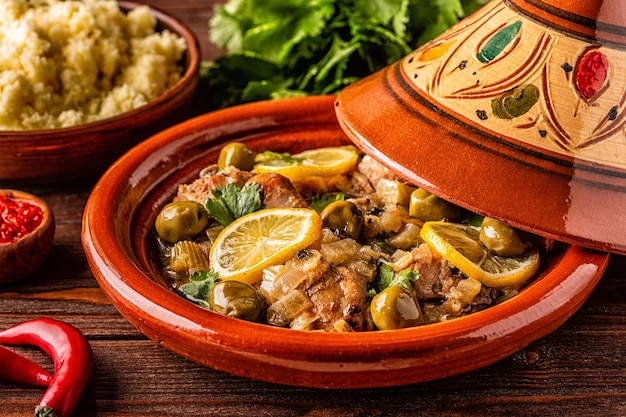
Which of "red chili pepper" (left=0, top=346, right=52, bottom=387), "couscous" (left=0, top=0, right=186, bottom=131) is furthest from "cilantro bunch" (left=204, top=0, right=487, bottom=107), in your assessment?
"red chili pepper" (left=0, top=346, right=52, bottom=387)

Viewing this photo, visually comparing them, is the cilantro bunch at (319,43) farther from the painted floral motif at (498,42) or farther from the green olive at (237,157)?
the painted floral motif at (498,42)

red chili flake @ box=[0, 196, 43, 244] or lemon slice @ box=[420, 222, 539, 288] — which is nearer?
lemon slice @ box=[420, 222, 539, 288]

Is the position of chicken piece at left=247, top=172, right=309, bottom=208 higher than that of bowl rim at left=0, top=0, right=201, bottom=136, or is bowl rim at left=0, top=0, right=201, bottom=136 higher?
chicken piece at left=247, top=172, right=309, bottom=208

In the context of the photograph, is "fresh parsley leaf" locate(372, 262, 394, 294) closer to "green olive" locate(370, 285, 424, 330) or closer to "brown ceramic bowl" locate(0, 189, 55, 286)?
"green olive" locate(370, 285, 424, 330)

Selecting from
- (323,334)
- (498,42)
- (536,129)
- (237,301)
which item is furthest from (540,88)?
(237,301)

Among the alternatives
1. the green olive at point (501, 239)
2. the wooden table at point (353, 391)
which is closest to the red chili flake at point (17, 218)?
the wooden table at point (353, 391)

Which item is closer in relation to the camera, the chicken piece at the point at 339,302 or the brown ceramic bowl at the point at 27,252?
the chicken piece at the point at 339,302
